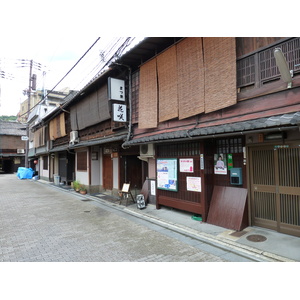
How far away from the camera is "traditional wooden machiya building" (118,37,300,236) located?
5.64 m

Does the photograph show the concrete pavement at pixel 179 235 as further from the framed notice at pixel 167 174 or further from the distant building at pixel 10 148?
the distant building at pixel 10 148

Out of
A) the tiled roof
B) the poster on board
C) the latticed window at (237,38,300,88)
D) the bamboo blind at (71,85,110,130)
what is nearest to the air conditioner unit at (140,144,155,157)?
the poster on board

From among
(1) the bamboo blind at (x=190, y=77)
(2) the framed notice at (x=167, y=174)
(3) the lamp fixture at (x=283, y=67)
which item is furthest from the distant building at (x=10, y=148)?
(3) the lamp fixture at (x=283, y=67)

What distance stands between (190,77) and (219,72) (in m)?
1.18

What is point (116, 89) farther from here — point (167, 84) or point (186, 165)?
point (186, 165)

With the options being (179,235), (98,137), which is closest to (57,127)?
(98,137)

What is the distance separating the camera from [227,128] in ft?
19.1

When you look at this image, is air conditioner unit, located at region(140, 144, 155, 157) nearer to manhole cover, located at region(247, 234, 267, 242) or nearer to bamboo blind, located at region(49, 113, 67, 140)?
manhole cover, located at region(247, 234, 267, 242)

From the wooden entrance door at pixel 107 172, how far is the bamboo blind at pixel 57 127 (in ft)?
22.1

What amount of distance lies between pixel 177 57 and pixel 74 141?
1144 cm

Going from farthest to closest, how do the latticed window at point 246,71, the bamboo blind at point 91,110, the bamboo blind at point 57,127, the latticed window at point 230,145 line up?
the bamboo blind at point 57,127
the bamboo blind at point 91,110
the latticed window at point 230,145
the latticed window at point 246,71

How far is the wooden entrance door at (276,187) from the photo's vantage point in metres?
5.66

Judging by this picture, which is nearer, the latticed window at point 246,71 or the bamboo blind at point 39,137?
the latticed window at point 246,71

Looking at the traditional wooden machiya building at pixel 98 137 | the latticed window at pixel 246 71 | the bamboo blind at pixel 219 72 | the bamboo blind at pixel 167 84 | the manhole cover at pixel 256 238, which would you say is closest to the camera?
the manhole cover at pixel 256 238
